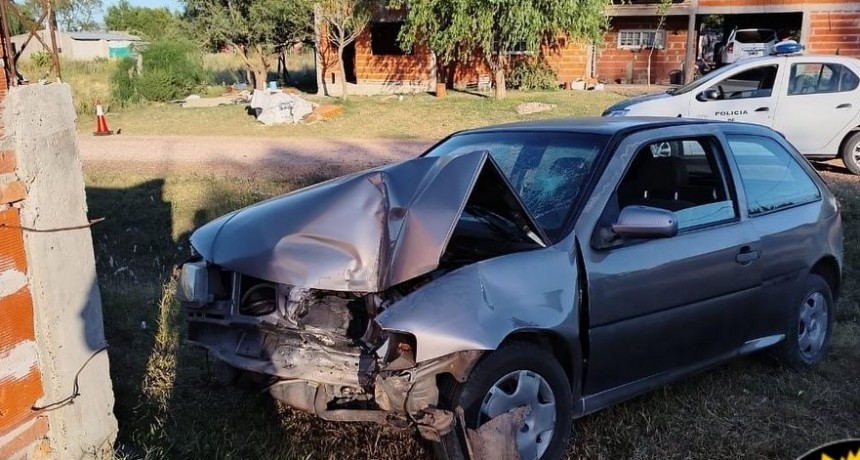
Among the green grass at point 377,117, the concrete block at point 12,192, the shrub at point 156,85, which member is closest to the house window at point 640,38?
the green grass at point 377,117

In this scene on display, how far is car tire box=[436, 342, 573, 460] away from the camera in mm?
3223

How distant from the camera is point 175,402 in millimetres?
4270

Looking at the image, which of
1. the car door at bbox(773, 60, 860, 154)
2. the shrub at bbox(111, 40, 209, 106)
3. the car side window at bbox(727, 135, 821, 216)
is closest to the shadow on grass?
the car side window at bbox(727, 135, 821, 216)

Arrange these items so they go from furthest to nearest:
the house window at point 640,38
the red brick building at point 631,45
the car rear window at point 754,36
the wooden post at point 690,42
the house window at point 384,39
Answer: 1. the house window at point 384,39
2. the house window at point 640,38
3. the car rear window at point 754,36
4. the red brick building at point 631,45
5. the wooden post at point 690,42

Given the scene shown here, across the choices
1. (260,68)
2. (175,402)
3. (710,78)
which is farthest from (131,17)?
(175,402)

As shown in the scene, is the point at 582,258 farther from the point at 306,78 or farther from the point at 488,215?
the point at 306,78

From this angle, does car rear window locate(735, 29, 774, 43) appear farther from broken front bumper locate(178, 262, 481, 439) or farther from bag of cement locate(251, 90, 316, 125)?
broken front bumper locate(178, 262, 481, 439)

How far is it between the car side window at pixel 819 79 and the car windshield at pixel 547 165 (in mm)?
8865

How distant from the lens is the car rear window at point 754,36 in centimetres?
2700

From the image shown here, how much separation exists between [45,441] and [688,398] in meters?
3.35

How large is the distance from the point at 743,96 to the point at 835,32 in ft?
54.9

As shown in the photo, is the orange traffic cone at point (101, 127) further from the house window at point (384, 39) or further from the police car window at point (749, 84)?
the police car window at point (749, 84)

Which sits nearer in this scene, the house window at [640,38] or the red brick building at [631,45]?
the red brick building at [631,45]

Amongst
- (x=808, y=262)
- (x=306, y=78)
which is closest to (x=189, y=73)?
(x=306, y=78)
